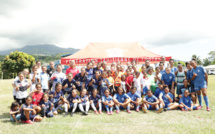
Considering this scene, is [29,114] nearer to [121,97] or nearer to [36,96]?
[36,96]

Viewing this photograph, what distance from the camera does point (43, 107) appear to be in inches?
185

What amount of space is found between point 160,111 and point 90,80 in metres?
2.88

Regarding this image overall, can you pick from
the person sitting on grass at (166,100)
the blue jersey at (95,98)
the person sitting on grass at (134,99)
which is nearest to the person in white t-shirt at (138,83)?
the person sitting on grass at (134,99)

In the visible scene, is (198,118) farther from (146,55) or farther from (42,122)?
(146,55)

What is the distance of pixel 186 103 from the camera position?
537 centimetres

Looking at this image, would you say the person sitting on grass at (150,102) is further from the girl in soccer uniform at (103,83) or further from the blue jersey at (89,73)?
the blue jersey at (89,73)

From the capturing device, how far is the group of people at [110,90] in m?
4.94

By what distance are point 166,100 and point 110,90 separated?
87.5 inches

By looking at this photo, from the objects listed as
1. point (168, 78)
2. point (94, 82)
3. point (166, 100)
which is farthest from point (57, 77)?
point (168, 78)

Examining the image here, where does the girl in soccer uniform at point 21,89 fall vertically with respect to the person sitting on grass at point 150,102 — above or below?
above

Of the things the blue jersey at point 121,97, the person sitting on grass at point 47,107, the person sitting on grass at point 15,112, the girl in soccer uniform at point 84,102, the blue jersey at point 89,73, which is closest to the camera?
the person sitting on grass at point 15,112

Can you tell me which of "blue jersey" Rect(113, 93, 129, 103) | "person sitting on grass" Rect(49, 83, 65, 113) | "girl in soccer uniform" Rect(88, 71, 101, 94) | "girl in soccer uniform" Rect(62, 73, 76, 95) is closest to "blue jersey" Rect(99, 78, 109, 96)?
"girl in soccer uniform" Rect(88, 71, 101, 94)

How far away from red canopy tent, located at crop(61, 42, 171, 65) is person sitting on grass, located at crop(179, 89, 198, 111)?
19.1 ft

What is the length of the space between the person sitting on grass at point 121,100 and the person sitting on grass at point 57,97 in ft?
6.61
